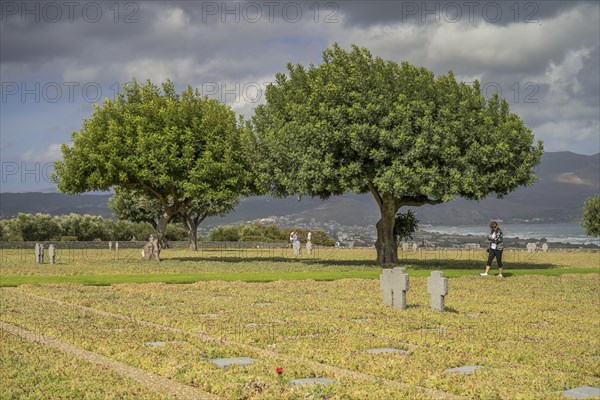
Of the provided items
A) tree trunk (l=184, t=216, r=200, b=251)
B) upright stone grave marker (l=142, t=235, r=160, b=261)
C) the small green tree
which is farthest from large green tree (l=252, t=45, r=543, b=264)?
the small green tree

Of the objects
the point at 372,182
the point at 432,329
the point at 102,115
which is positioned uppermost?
the point at 102,115

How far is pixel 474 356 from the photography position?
43.1 feet

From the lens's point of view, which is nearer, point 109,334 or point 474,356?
point 474,356

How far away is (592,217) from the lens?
3494 inches

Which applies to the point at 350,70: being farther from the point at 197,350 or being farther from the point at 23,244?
the point at 23,244

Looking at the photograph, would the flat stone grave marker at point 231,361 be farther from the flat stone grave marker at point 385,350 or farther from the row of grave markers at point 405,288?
the row of grave markers at point 405,288

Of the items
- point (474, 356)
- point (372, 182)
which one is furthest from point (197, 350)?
point (372, 182)

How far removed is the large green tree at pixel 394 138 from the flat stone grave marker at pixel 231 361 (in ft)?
87.0

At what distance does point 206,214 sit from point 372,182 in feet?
144

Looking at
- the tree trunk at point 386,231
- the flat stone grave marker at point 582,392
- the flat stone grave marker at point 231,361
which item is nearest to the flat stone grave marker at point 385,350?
the flat stone grave marker at point 231,361

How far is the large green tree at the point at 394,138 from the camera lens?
3912 cm

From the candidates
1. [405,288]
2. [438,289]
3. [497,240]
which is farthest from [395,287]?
[497,240]

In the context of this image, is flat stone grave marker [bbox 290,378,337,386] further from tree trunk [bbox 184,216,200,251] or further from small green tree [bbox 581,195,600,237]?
small green tree [bbox 581,195,600,237]

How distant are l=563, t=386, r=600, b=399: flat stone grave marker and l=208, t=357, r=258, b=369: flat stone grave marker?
472cm
